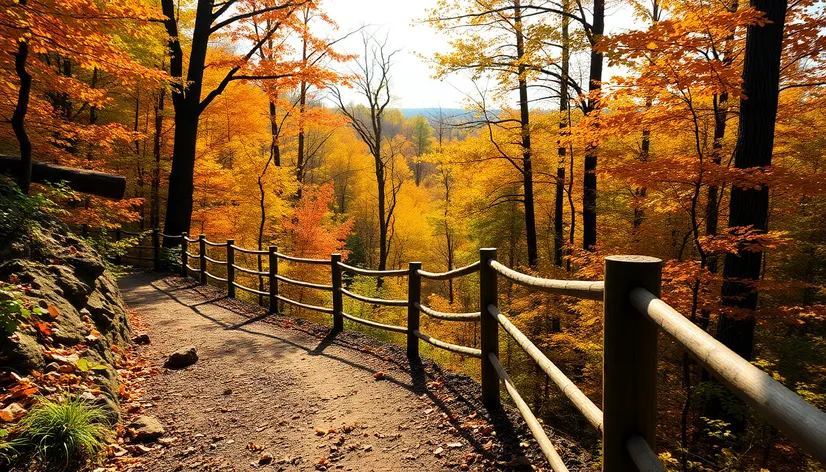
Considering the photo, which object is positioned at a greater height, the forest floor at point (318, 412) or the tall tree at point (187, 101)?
the tall tree at point (187, 101)

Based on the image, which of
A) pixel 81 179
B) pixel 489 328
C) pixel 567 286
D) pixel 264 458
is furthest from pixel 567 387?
pixel 81 179

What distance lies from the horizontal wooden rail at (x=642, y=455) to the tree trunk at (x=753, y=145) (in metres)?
5.61

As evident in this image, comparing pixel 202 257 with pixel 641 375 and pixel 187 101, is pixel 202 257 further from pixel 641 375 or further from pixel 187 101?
pixel 641 375

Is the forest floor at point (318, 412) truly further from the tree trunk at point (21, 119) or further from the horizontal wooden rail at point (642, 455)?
the tree trunk at point (21, 119)

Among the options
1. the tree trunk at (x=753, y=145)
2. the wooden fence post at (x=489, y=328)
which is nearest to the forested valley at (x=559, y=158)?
the tree trunk at (x=753, y=145)

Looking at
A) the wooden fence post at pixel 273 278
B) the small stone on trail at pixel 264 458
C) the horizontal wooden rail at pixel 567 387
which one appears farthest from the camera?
the wooden fence post at pixel 273 278

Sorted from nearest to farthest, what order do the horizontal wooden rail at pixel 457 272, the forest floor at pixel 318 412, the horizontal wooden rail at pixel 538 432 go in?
the horizontal wooden rail at pixel 538 432
the forest floor at pixel 318 412
the horizontal wooden rail at pixel 457 272

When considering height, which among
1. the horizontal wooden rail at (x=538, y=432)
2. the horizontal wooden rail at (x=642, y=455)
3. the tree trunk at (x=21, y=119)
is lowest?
the horizontal wooden rail at (x=538, y=432)

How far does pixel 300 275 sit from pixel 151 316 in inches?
438

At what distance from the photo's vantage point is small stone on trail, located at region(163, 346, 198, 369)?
519 centimetres

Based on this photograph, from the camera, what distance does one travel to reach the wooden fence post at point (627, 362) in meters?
1.44

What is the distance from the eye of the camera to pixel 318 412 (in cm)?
397

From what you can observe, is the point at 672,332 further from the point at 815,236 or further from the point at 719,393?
the point at 815,236

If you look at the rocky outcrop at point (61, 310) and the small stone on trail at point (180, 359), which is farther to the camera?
the small stone on trail at point (180, 359)
